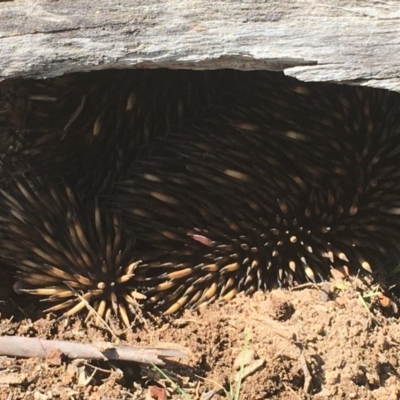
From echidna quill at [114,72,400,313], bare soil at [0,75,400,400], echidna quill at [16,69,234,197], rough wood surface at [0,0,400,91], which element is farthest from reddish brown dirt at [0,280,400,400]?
rough wood surface at [0,0,400,91]

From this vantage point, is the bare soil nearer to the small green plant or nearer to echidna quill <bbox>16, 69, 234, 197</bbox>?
the small green plant

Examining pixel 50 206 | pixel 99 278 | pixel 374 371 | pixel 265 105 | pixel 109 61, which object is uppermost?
pixel 109 61

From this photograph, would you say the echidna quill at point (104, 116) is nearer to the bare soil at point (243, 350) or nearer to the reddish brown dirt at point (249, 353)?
the bare soil at point (243, 350)

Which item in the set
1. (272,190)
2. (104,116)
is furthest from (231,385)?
(104,116)

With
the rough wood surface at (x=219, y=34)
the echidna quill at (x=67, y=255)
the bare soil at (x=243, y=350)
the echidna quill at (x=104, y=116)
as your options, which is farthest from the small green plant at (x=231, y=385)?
the rough wood surface at (x=219, y=34)

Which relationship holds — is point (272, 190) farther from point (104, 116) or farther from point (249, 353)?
point (104, 116)

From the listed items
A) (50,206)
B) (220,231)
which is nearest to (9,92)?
(50,206)

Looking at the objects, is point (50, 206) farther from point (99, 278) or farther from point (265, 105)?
point (265, 105)
